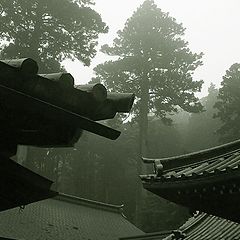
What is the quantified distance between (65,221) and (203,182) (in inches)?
457

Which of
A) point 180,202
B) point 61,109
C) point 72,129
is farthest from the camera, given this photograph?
point 180,202

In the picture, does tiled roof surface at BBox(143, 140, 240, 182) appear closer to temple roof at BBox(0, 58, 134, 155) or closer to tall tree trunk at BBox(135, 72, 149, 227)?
temple roof at BBox(0, 58, 134, 155)

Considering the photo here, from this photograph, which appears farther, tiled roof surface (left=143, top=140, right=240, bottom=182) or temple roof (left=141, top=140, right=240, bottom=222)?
tiled roof surface (left=143, top=140, right=240, bottom=182)

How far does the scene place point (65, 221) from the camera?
15.3 m

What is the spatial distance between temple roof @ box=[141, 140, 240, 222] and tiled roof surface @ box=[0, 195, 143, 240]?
807 cm

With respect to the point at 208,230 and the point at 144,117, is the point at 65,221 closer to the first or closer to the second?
the point at 208,230

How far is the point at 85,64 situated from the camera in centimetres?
2048

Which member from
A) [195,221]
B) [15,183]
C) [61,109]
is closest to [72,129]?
[61,109]

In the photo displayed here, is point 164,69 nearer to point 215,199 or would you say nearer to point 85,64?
point 85,64

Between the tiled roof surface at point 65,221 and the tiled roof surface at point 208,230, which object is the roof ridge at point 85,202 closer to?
the tiled roof surface at point 65,221

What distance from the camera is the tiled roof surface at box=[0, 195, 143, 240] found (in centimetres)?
1273

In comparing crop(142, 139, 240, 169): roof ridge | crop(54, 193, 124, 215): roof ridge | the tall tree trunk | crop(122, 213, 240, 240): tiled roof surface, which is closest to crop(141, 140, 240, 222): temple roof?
crop(142, 139, 240, 169): roof ridge

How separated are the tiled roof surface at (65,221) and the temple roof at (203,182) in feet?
26.5

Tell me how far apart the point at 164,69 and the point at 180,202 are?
20.8 m
